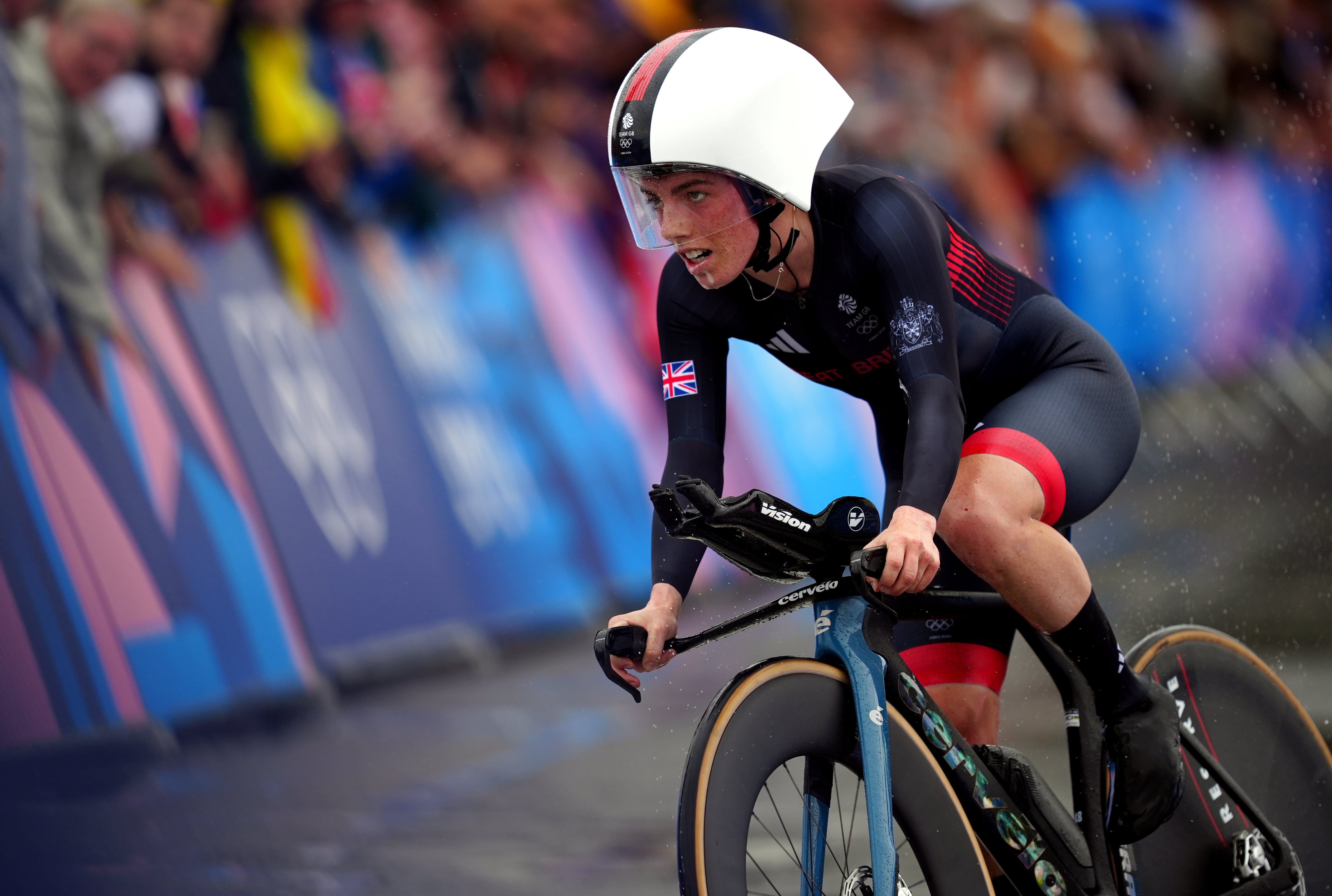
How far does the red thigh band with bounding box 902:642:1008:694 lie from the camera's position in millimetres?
2791

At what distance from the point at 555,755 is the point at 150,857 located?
5.06ft

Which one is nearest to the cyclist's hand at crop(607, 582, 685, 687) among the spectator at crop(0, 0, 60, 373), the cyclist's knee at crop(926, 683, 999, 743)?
the cyclist's knee at crop(926, 683, 999, 743)

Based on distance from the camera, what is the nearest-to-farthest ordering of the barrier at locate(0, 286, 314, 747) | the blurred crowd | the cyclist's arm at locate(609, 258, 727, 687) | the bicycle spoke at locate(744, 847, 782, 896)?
the bicycle spoke at locate(744, 847, 782, 896) → the cyclist's arm at locate(609, 258, 727, 687) → the barrier at locate(0, 286, 314, 747) → the blurred crowd

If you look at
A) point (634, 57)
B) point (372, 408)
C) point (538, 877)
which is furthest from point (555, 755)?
point (634, 57)

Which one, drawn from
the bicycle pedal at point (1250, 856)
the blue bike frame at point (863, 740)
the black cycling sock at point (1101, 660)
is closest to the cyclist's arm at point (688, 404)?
the blue bike frame at point (863, 740)

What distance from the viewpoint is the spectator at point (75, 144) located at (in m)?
5.15

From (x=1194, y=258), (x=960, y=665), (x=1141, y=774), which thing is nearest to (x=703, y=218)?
(x=960, y=665)

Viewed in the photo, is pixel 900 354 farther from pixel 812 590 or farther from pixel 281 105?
pixel 281 105

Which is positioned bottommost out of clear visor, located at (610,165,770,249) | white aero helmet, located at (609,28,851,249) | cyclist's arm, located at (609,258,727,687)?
cyclist's arm, located at (609,258,727,687)

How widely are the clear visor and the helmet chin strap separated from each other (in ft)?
0.10

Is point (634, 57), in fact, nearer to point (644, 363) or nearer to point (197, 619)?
point (644, 363)

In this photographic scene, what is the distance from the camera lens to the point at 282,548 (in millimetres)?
5570

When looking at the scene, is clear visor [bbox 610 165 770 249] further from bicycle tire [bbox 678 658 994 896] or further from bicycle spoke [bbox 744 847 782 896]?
bicycle spoke [bbox 744 847 782 896]

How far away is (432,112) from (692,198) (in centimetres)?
475
